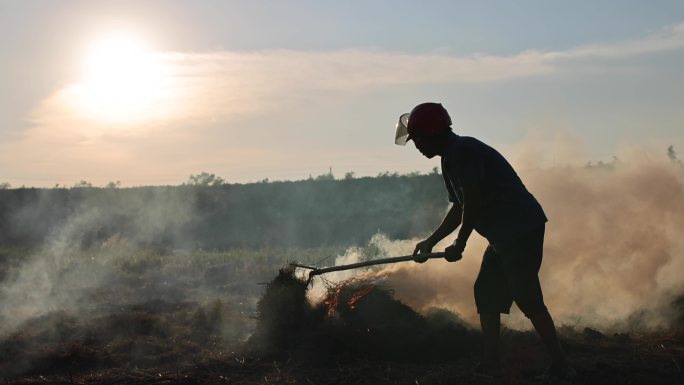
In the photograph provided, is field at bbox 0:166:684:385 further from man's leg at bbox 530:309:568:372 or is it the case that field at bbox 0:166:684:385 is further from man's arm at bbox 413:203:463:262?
man's arm at bbox 413:203:463:262

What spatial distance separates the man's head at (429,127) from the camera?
6.37m

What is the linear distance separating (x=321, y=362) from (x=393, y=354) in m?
0.76

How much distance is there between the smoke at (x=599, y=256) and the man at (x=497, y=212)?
287cm

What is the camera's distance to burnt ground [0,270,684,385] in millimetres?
6656

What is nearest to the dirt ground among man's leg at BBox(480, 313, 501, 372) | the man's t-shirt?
man's leg at BBox(480, 313, 501, 372)

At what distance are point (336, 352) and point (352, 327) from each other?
0.43 metres

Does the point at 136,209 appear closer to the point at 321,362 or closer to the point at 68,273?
the point at 68,273

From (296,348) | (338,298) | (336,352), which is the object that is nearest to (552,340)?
(336,352)

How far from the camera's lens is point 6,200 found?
4169cm

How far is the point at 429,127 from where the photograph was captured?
6.37 meters

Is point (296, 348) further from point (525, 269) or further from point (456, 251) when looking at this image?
point (525, 269)

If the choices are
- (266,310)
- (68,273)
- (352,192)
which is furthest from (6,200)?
(266,310)

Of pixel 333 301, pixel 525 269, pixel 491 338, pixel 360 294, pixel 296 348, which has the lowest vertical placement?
pixel 296 348

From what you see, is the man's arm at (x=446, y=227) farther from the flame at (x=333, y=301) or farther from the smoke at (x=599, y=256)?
the smoke at (x=599, y=256)
